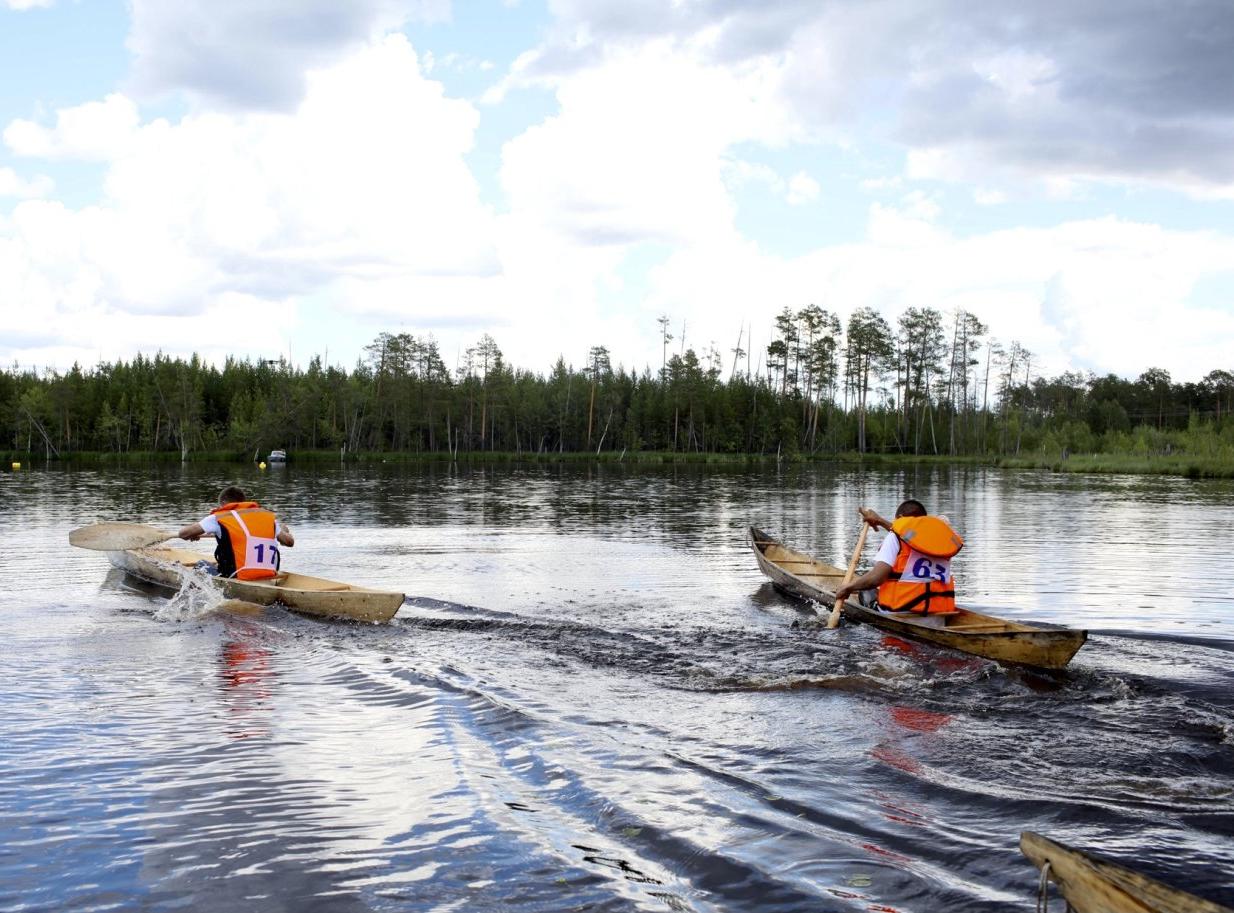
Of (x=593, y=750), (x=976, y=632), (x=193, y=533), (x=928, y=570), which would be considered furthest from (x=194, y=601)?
(x=976, y=632)

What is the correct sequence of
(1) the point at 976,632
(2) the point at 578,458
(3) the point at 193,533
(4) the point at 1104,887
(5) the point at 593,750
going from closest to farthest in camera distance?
(4) the point at 1104,887 → (5) the point at 593,750 → (1) the point at 976,632 → (3) the point at 193,533 → (2) the point at 578,458

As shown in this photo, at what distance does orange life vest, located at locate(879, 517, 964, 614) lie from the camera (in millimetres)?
12078

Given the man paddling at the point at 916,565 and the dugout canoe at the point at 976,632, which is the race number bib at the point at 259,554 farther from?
the man paddling at the point at 916,565

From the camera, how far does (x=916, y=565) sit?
12.5m

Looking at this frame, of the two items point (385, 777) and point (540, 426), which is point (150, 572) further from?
point (540, 426)

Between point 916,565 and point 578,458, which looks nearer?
point 916,565

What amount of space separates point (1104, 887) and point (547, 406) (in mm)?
103192

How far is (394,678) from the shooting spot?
1086 centimetres

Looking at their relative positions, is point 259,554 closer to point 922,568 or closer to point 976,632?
point 922,568

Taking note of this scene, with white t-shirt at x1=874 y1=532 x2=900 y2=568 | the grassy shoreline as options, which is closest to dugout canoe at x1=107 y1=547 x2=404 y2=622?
white t-shirt at x1=874 y1=532 x2=900 y2=568

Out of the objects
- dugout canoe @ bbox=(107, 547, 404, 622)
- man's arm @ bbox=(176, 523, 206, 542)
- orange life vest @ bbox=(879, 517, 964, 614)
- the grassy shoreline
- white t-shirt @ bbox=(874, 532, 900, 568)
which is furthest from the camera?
the grassy shoreline

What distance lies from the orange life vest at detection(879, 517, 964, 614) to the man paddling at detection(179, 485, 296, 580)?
9.31m

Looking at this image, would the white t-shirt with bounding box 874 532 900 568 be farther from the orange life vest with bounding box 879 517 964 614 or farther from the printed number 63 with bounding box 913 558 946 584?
the printed number 63 with bounding box 913 558 946 584

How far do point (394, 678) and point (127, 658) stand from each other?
3.60 m
